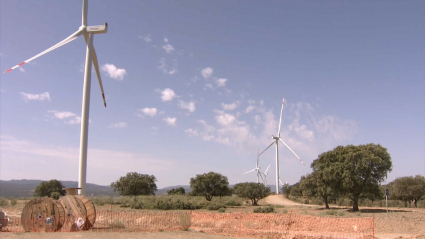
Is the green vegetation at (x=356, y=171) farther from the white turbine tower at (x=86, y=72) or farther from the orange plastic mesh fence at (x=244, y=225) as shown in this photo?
the white turbine tower at (x=86, y=72)

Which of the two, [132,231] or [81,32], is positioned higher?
[81,32]

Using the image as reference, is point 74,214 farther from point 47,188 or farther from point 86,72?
point 47,188

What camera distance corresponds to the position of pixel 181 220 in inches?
819

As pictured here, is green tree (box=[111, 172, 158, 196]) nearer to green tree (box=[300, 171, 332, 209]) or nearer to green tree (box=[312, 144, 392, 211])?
green tree (box=[300, 171, 332, 209])

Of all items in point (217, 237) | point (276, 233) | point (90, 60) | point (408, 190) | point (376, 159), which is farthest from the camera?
point (408, 190)

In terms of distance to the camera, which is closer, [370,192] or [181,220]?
[181,220]

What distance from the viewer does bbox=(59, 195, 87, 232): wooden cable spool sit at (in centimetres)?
1750

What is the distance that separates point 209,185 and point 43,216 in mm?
45001

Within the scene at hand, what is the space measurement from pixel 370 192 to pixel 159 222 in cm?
2882

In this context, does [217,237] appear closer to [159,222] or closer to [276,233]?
[276,233]

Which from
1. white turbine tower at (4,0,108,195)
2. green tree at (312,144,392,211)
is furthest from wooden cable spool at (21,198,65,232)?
green tree at (312,144,392,211)

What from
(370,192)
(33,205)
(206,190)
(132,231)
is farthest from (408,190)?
(33,205)

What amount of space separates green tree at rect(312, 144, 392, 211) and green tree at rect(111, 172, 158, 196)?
39.6 metres

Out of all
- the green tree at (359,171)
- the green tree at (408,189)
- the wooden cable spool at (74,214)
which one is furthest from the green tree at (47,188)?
the green tree at (408,189)
